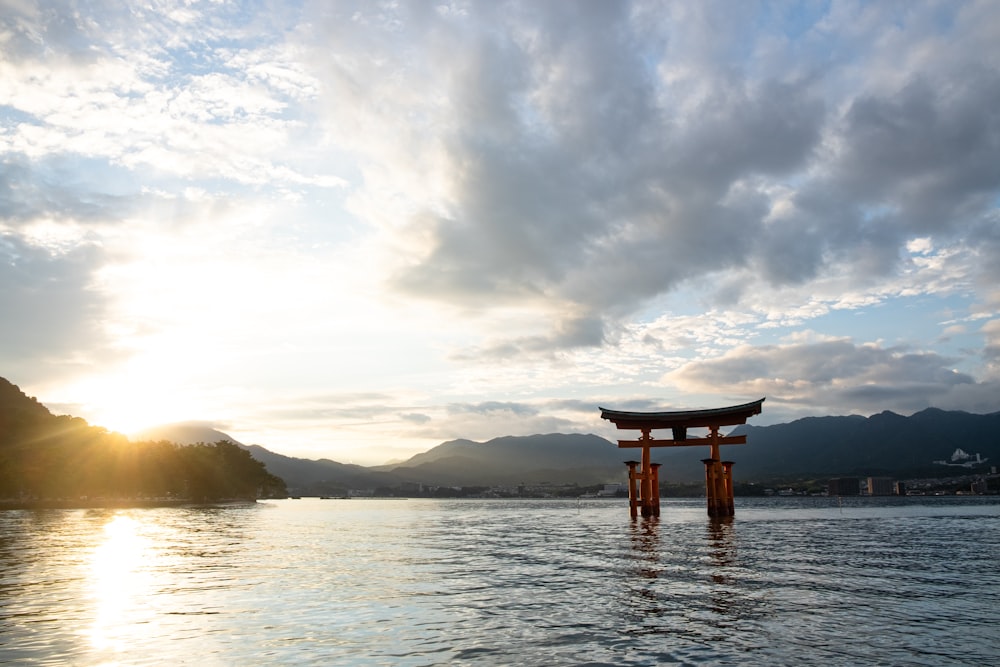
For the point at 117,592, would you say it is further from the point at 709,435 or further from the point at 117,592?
the point at 709,435

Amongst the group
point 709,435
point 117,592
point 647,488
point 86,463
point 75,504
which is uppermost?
point 709,435

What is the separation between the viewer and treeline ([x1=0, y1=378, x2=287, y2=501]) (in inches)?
4566

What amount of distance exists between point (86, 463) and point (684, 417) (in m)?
114

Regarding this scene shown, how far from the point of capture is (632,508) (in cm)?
7300

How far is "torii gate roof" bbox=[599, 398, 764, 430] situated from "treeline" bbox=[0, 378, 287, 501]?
10331 cm

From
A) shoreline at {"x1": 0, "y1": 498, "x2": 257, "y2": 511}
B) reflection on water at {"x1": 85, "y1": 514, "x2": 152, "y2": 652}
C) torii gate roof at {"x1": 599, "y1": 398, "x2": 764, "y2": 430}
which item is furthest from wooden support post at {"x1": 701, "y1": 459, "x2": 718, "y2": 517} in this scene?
shoreline at {"x1": 0, "y1": 498, "x2": 257, "y2": 511}

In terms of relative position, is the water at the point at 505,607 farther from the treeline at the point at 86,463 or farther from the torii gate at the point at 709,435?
the treeline at the point at 86,463

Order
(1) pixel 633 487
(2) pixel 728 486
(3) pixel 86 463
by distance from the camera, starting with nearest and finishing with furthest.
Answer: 1. (2) pixel 728 486
2. (1) pixel 633 487
3. (3) pixel 86 463

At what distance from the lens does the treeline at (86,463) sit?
11597cm

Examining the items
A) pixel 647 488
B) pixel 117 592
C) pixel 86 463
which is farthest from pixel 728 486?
pixel 86 463

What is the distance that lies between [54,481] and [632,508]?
104 meters

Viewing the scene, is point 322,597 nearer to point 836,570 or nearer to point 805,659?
point 805,659

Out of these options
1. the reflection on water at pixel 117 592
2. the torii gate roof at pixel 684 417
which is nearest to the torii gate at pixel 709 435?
the torii gate roof at pixel 684 417

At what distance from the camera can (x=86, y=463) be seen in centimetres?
12356
